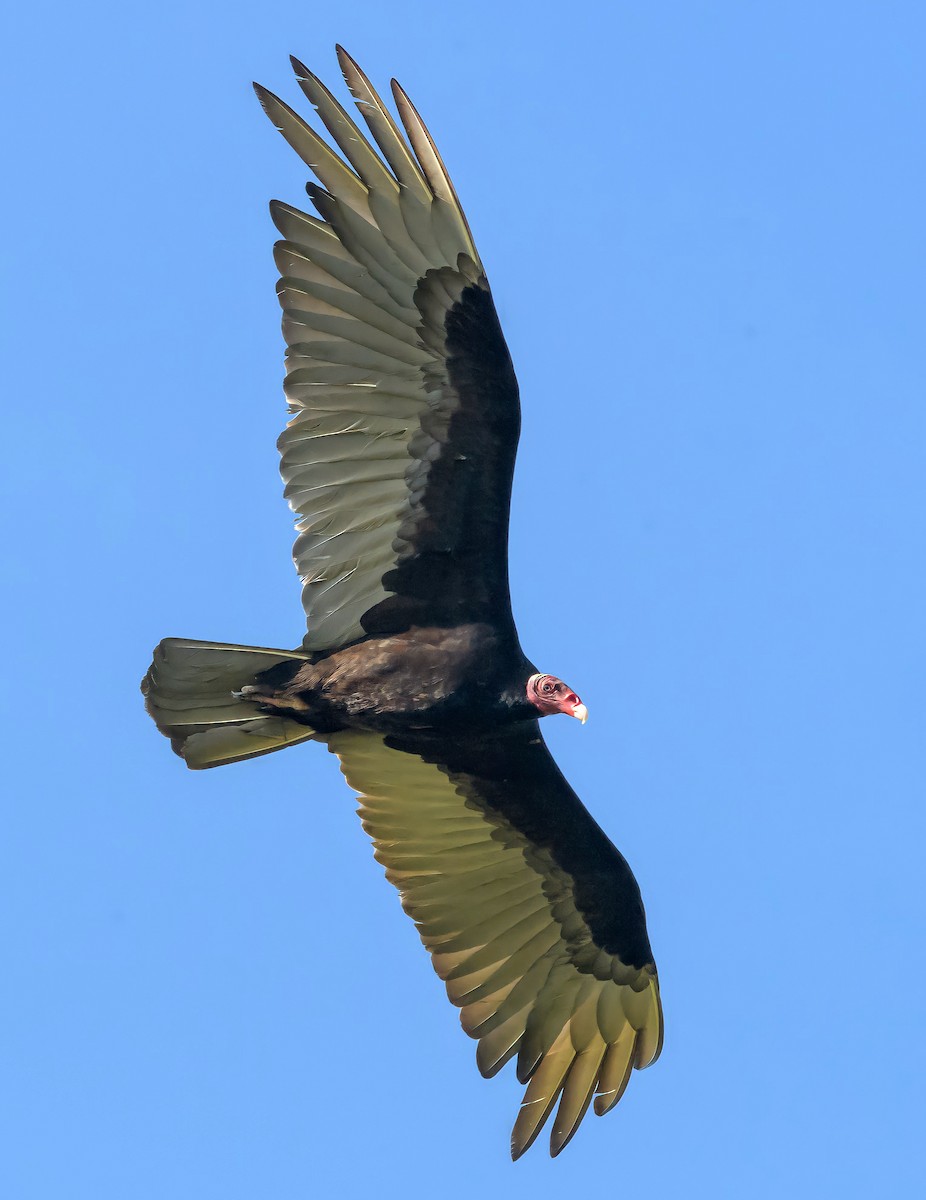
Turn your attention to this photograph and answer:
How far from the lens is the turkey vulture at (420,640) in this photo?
29.7ft

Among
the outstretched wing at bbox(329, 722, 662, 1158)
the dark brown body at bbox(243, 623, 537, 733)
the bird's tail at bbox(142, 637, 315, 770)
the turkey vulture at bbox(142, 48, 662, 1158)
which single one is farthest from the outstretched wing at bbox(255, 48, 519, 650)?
the outstretched wing at bbox(329, 722, 662, 1158)

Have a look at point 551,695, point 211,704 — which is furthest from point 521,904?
point 211,704

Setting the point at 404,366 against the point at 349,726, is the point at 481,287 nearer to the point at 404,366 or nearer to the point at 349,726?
the point at 404,366

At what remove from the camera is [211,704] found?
374 inches

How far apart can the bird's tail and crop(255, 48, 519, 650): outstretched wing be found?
0.55 meters

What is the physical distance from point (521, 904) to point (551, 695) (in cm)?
151

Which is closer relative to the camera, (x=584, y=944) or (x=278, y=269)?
(x=278, y=269)

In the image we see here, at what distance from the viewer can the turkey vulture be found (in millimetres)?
9047

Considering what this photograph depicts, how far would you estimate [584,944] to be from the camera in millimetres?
10297

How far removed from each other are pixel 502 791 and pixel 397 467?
1970 mm

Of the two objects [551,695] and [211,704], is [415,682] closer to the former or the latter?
[551,695]

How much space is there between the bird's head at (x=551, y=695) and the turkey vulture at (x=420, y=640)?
0.01m

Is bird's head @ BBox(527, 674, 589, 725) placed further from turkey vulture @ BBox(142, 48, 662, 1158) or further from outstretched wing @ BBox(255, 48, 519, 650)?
outstretched wing @ BBox(255, 48, 519, 650)

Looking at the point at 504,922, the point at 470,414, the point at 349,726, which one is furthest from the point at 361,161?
the point at 504,922
